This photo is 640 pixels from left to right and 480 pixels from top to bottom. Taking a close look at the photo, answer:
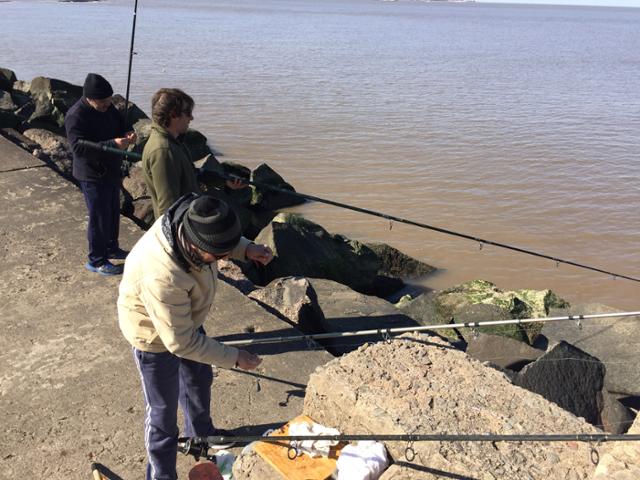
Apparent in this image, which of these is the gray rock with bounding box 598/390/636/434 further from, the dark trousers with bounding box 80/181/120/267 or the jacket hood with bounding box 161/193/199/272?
the dark trousers with bounding box 80/181/120/267

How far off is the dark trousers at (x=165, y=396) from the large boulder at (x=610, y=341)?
334 cm

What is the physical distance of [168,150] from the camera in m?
3.85

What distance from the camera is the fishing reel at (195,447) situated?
10.2 feet

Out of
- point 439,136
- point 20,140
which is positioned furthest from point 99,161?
point 439,136

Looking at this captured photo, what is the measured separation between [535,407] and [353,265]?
15.8 ft

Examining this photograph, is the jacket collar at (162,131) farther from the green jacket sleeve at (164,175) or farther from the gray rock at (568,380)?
the gray rock at (568,380)

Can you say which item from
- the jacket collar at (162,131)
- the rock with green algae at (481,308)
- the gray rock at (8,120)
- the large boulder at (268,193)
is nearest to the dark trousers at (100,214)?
the jacket collar at (162,131)

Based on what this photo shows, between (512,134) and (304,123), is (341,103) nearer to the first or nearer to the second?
(304,123)

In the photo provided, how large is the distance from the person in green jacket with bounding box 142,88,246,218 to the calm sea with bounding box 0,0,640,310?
552 cm

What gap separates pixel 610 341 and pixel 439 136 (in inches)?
427

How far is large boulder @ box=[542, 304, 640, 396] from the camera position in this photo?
5289 mm

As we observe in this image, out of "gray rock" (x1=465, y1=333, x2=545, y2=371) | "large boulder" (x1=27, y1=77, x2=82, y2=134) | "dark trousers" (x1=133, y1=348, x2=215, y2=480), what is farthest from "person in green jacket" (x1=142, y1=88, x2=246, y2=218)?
"large boulder" (x1=27, y1=77, x2=82, y2=134)

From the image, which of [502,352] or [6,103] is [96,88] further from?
A: [6,103]

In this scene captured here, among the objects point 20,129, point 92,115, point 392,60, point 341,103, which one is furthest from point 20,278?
point 392,60
